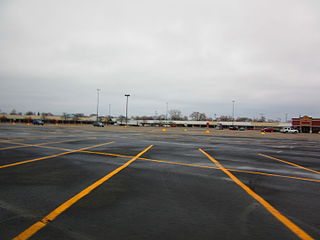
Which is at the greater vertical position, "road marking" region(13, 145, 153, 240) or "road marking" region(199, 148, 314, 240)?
"road marking" region(199, 148, 314, 240)

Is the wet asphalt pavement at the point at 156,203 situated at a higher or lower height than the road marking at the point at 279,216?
lower

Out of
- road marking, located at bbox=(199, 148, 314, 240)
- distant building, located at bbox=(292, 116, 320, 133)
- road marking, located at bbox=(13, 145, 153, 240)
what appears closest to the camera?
road marking, located at bbox=(13, 145, 153, 240)

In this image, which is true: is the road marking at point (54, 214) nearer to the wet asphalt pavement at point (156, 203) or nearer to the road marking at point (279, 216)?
the wet asphalt pavement at point (156, 203)

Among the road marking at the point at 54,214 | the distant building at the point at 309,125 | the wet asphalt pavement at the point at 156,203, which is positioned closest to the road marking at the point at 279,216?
the wet asphalt pavement at the point at 156,203

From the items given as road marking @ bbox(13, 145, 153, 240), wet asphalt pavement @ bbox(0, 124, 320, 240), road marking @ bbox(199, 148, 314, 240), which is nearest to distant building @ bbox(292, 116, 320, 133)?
wet asphalt pavement @ bbox(0, 124, 320, 240)

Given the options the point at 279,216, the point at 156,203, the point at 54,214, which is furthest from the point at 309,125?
the point at 54,214

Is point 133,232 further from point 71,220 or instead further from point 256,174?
point 256,174

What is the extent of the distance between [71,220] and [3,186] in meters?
2.76

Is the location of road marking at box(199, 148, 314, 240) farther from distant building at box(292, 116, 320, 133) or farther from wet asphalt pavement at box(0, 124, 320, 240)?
distant building at box(292, 116, 320, 133)

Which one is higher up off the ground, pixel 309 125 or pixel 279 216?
pixel 309 125

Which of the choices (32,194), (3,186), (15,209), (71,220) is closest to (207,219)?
(71,220)

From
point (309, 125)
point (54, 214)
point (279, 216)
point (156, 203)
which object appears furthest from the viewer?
point (309, 125)

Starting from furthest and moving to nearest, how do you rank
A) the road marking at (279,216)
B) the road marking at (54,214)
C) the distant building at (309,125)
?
the distant building at (309,125) → the road marking at (279,216) → the road marking at (54,214)

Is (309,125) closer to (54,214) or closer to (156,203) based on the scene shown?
(156,203)
